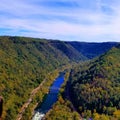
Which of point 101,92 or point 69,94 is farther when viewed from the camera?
point 69,94

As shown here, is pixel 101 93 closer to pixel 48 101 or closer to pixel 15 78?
pixel 48 101

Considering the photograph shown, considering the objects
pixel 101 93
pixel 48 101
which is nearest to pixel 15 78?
pixel 48 101

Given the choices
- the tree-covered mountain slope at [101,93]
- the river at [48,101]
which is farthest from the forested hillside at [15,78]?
the tree-covered mountain slope at [101,93]

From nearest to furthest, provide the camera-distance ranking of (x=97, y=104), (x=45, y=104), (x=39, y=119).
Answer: (x=39, y=119) → (x=97, y=104) → (x=45, y=104)

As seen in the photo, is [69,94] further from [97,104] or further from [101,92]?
[97,104]

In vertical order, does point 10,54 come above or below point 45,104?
above

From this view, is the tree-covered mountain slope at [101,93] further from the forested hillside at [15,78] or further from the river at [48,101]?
the forested hillside at [15,78]

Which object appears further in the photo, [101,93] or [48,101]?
[48,101]

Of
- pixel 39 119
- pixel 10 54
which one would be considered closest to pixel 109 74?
pixel 39 119

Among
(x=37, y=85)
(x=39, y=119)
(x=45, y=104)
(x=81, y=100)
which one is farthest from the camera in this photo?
(x=37, y=85)
